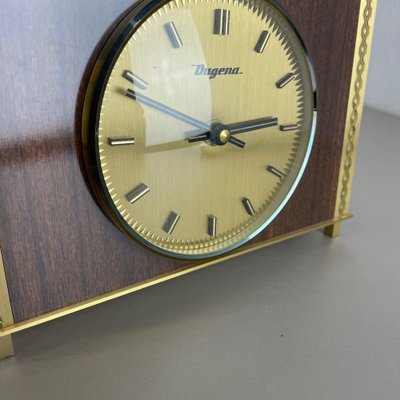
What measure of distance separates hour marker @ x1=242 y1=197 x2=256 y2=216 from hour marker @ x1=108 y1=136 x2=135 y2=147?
1.06ft

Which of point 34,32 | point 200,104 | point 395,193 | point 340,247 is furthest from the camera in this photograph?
point 395,193

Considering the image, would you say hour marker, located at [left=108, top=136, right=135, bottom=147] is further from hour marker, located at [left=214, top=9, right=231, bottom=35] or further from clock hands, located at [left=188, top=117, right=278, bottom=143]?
hour marker, located at [left=214, top=9, right=231, bottom=35]

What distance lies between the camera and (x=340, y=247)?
143 cm

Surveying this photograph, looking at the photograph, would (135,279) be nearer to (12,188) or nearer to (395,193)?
(12,188)

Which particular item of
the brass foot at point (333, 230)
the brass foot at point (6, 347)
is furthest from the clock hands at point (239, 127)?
the brass foot at point (6, 347)

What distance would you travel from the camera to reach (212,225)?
1.20 meters

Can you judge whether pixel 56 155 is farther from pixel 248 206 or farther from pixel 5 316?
pixel 248 206

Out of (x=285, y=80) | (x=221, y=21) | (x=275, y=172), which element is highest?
(x=221, y=21)

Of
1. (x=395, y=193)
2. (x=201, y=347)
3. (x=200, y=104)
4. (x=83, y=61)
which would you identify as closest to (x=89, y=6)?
(x=83, y=61)

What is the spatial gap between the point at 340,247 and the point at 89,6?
86cm

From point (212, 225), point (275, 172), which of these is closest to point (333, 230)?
point (275, 172)

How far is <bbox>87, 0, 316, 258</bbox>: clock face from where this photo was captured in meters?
0.98

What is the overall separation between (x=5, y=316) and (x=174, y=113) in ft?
1.57

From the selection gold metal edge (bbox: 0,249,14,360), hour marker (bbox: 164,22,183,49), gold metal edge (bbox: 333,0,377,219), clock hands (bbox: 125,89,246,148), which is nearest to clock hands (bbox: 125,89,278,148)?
clock hands (bbox: 125,89,246,148)
